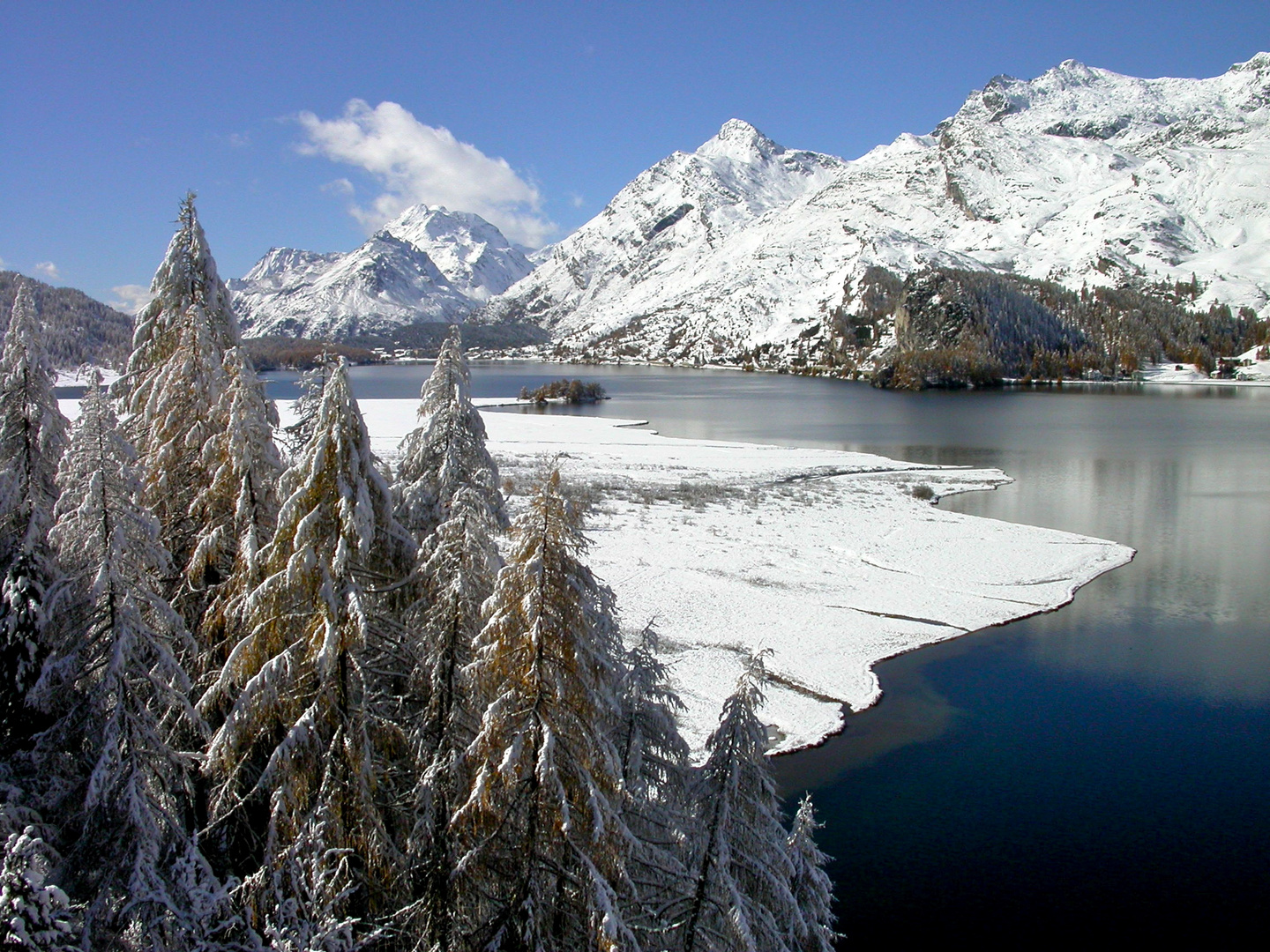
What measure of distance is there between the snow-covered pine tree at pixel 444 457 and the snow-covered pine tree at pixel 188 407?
263 centimetres

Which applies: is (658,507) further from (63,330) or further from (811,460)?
(63,330)

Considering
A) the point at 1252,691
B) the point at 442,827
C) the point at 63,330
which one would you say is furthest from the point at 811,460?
the point at 63,330

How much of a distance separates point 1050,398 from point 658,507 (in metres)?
126

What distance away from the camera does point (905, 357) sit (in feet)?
635

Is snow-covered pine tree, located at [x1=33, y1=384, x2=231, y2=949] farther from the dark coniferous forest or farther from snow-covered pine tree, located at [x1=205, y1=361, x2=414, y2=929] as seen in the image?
snow-covered pine tree, located at [x1=205, y1=361, x2=414, y2=929]

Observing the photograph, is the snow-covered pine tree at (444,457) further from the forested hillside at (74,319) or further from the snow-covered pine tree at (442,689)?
the forested hillside at (74,319)

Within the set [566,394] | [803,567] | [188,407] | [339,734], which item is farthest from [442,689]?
[566,394]

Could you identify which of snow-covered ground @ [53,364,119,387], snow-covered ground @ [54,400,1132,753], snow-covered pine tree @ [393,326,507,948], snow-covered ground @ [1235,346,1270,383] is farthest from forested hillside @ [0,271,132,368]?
snow-covered ground @ [1235,346,1270,383]

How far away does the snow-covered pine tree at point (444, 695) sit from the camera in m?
10.2

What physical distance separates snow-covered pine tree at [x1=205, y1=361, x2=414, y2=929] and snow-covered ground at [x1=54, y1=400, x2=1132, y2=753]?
18.0 feet

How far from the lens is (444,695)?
37.0 feet

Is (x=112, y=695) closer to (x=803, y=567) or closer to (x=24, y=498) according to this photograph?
(x=24, y=498)

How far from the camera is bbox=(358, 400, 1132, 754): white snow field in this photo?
27797 millimetres

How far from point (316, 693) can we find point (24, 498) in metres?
6.05
